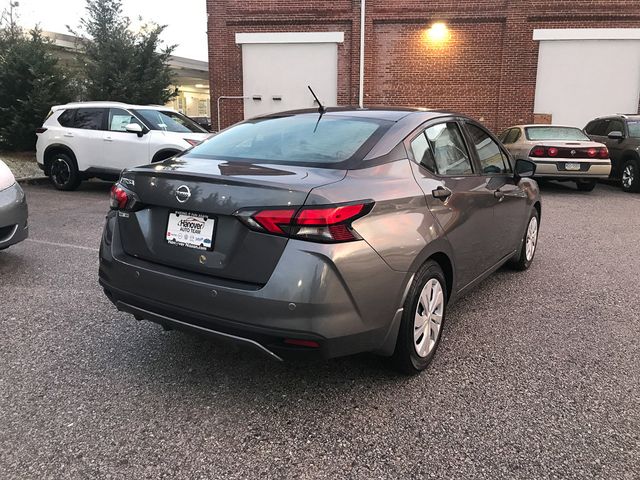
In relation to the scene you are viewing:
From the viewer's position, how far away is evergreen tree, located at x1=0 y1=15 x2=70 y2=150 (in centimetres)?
1429

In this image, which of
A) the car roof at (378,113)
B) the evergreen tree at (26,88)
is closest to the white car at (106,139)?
the evergreen tree at (26,88)

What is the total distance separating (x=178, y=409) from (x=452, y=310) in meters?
2.34

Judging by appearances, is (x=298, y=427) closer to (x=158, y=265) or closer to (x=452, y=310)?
(x=158, y=265)

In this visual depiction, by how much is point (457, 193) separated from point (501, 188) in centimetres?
95

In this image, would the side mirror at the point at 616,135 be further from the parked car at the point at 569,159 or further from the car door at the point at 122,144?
the car door at the point at 122,144

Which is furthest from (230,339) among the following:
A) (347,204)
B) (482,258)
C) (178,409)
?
(482,258)

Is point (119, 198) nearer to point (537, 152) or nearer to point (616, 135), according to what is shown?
point (537, 152)

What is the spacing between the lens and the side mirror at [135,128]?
9.87 metres

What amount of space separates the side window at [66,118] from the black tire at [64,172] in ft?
2.01

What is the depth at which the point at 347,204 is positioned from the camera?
2.55 metres

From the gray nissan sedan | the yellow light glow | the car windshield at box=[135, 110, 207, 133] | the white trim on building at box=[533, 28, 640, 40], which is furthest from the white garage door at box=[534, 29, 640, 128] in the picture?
the gray nissan sedan

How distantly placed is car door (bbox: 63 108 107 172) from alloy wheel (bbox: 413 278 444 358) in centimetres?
885

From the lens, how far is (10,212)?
4.89 meters

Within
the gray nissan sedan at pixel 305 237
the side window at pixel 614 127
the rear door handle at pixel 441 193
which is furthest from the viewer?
the side window at pixel 614 127
